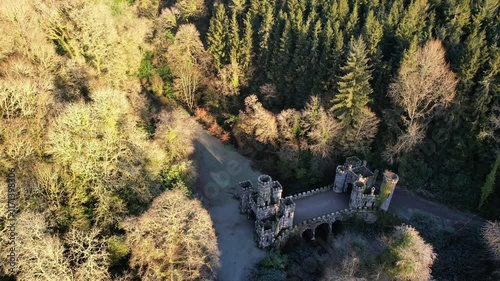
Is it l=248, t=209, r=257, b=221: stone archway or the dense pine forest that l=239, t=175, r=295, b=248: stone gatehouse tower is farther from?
the dense pine forest

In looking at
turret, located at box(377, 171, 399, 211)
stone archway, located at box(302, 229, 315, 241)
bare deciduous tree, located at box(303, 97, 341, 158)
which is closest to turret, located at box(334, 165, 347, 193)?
bare deciduous tree, located at box(303, 97, 341, 158)

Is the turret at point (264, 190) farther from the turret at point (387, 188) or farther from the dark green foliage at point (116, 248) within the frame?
the dark green foliage at point (116, 248)

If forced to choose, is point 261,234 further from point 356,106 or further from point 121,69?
point 121,69

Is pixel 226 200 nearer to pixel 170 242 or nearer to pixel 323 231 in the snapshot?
pixel 323 231

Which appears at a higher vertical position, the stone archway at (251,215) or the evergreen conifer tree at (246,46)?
the evergreen conifer tree at (246,46)

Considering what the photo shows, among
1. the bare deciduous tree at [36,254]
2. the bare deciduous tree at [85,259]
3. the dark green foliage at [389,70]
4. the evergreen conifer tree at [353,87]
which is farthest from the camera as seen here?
the evergreen conifer tree at [353,87]

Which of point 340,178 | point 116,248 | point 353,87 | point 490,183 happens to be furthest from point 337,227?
point 116,248

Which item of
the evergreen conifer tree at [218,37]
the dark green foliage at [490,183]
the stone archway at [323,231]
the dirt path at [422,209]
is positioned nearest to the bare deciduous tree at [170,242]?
the stone archway at [323,231]
